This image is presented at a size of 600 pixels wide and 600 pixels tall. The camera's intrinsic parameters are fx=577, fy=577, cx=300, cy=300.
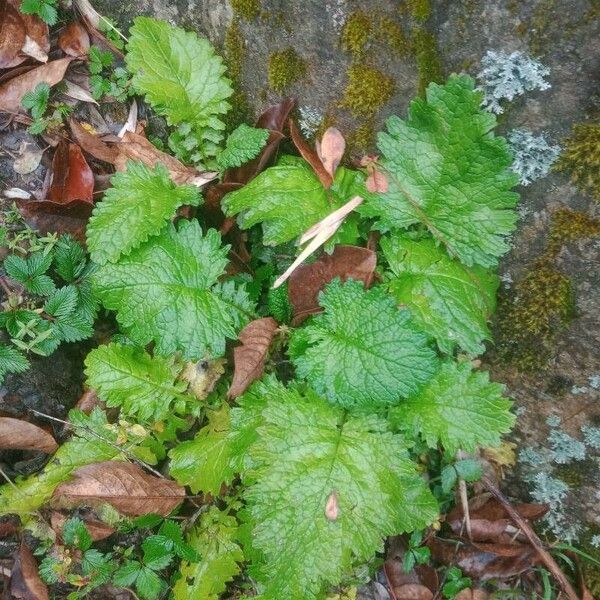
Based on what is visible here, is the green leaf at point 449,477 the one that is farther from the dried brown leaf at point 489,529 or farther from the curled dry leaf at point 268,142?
the curled dry leaf at point 268,142

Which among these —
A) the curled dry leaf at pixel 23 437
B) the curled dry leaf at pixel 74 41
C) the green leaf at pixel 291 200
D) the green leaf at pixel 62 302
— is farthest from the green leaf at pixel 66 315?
the curled dry leaf at pixel 74 41

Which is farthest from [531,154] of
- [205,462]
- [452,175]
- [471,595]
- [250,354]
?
[471,595]

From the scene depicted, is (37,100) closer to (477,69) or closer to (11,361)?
(11,361)

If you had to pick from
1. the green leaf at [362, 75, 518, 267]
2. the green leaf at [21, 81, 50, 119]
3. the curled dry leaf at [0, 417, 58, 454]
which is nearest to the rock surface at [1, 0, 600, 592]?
the green leaf at [362, 75, 518, 267]

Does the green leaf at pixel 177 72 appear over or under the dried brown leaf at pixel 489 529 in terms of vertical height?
over

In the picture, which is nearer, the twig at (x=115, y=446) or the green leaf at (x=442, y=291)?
the green leaf at (x=442, y=291)

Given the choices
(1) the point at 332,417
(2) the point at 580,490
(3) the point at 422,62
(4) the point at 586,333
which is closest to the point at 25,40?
(3) the point at 422,62

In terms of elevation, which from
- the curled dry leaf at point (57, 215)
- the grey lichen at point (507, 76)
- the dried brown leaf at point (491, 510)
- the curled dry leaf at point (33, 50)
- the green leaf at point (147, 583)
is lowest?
the green leaf at point (147, 583)

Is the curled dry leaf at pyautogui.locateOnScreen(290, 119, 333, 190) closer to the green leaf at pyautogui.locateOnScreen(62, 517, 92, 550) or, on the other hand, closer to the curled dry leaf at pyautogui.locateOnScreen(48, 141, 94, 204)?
the curled dry leaf at pyautogui.locateOnScreen(48, 141, 94, 204)
